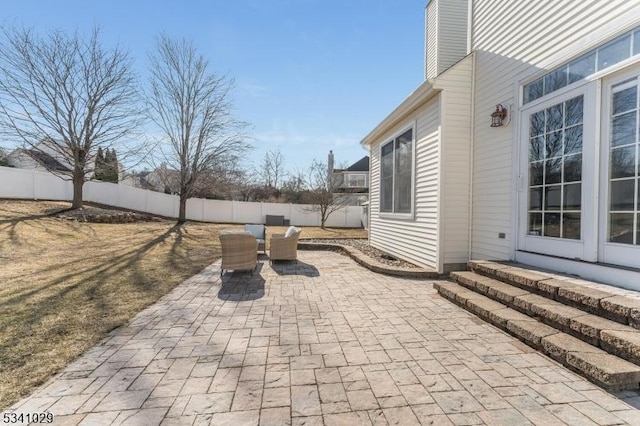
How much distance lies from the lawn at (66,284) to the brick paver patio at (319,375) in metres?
0.28

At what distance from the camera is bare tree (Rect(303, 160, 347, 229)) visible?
20.9 m

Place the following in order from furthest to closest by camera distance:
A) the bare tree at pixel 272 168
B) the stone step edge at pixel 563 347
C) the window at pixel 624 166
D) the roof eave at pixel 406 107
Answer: the bare tree at pixel 272 168, the roof eave at pixel 406 107, the window at pixel 624 166, the stone step edge at pixel 563 347

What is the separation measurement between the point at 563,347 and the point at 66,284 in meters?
6.69

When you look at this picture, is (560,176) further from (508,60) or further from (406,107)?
(406,107)

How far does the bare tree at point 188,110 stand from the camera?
663 inches

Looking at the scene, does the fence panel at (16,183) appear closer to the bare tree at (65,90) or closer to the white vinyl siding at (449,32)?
the bare tree at (65,90)

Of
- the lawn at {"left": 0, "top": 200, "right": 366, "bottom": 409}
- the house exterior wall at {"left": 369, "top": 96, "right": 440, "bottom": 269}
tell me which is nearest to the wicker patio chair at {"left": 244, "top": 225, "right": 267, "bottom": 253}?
the lawn at {"left": 0, "top": 200, "right": 366, "bottom": 409}

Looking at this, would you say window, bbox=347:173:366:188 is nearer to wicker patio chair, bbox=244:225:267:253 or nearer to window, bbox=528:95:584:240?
wicker patio chair, bbox=244:225:267:253

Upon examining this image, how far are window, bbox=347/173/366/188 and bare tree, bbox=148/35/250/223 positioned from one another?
1768 centimetres

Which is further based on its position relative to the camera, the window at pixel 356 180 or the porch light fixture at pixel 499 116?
the window at pixel 356 180

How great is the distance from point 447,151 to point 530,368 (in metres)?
4.05

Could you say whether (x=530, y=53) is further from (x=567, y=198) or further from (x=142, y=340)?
(x=142, y=340)

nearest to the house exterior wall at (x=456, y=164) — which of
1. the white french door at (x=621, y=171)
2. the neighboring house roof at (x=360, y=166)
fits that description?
the white french door at (x=621, y=171)

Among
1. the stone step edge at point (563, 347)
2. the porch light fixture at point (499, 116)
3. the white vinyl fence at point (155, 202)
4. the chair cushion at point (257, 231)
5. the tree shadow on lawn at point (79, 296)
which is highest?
the porch light fixture at point (499, 116)
